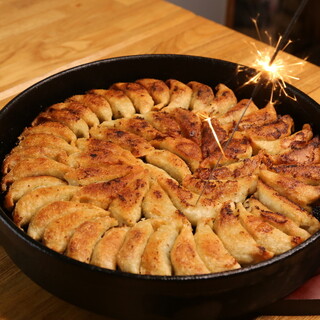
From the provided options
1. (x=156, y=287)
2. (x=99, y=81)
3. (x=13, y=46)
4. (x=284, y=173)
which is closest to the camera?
(x=156, y=287)

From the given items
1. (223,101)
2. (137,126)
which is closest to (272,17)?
(223,101)

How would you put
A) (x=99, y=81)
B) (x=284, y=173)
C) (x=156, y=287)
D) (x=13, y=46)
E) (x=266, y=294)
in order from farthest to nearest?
(x=13, y=46) < (x=99, y=81) < (x=284, y=173) < (x=266, y=294) < (x=156, y=287)

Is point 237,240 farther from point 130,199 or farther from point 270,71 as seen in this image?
point 270,71

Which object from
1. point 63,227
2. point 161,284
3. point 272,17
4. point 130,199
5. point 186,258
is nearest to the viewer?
point 161,284

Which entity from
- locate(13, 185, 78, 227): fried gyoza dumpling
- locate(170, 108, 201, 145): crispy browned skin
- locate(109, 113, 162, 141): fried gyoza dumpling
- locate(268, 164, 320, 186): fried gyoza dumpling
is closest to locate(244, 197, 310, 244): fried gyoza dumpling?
locate(268, 164, 320, 186): fried gyoza dumpling

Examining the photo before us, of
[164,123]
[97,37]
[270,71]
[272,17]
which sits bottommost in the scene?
[272,17]

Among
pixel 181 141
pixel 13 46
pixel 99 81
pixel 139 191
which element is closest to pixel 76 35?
pixel 13 46

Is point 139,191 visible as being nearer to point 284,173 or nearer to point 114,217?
point 114,217
